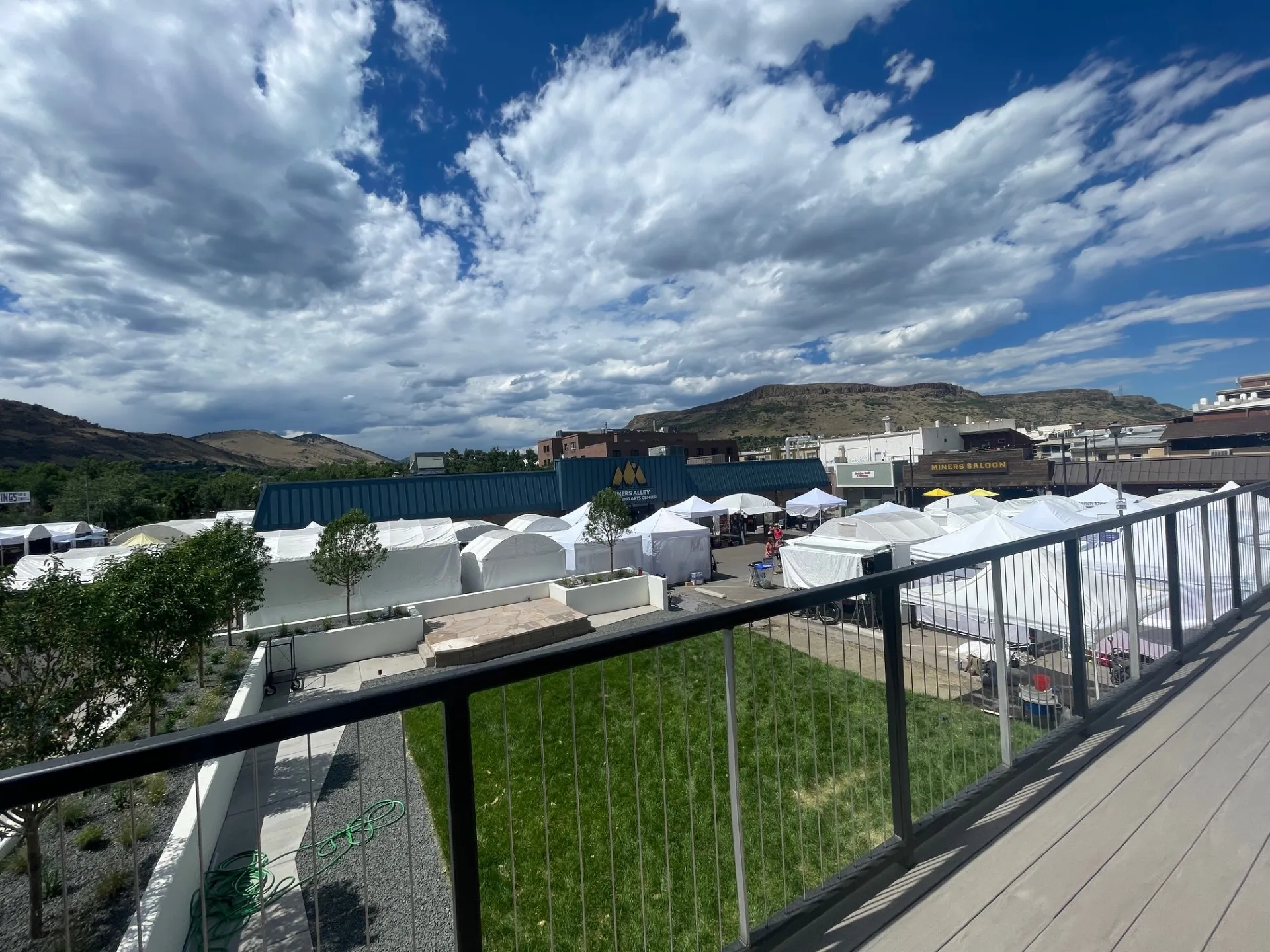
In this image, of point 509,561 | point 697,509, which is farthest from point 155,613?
point 697,509

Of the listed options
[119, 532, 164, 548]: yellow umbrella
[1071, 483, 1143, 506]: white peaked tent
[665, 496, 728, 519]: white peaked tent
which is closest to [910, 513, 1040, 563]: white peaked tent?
[1071, 483, 1143, 506]: white peaked tent

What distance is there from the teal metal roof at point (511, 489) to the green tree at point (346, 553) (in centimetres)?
865

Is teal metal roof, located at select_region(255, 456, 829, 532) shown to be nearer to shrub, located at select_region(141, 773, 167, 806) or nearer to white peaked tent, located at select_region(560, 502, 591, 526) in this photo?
white peaked tent, located at select_region(560, 502, 591, 526)

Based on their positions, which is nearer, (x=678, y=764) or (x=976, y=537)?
(x=678, y=764)

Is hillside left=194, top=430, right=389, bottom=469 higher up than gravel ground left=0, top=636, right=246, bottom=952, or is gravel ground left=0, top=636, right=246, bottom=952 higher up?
hillside left=194, top=430, right=389, bottom=469

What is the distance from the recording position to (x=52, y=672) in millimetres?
4828

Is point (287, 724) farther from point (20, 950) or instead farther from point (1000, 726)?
point (20, 950)

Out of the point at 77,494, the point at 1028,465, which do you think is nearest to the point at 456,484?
the point at 1028,465

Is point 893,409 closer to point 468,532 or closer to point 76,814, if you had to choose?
point 468,532

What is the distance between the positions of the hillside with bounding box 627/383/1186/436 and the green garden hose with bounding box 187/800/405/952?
95.5 meters

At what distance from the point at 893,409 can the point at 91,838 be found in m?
119

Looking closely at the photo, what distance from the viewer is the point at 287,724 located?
1181 mm

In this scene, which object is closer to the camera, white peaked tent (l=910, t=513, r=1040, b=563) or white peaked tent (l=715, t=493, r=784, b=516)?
white peaked tent (l=910, t=513, r=1040, b=563)

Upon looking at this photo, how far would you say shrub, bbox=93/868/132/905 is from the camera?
4.39m
